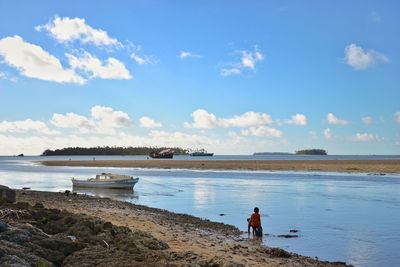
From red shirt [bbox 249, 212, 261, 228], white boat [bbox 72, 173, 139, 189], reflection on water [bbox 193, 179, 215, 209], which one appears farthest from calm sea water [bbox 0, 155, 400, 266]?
white boat [bbox 72, 173, 139, 189]

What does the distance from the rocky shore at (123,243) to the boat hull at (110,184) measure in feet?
74.1

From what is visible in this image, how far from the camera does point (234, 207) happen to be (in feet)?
99.9

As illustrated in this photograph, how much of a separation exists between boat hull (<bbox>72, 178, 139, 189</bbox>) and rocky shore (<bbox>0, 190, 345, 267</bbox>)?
74.1 feet

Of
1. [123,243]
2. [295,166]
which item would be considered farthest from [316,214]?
[295,166]

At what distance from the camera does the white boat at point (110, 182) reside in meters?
45.6

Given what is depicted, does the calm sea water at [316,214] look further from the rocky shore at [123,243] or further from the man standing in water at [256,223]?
the rocky shore at [123,243]

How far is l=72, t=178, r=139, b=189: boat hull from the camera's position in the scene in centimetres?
4562

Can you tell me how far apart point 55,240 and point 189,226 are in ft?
34.1

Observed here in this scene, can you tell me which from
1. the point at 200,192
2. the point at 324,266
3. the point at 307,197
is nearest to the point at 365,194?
the point at 307,197

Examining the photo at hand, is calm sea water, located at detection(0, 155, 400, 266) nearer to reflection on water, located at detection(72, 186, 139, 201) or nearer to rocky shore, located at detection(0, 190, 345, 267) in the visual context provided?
reflection on water, located at detection(72, 186, 139, 201)

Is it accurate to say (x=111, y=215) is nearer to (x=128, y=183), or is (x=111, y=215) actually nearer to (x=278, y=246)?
(x=278, y=246)

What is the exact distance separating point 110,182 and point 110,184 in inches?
7.5

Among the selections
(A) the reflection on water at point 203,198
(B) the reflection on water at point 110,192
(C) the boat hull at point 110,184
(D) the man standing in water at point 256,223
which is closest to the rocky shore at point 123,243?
(D) the man standing in water at point 256,223

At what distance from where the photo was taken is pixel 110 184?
46625 mm
